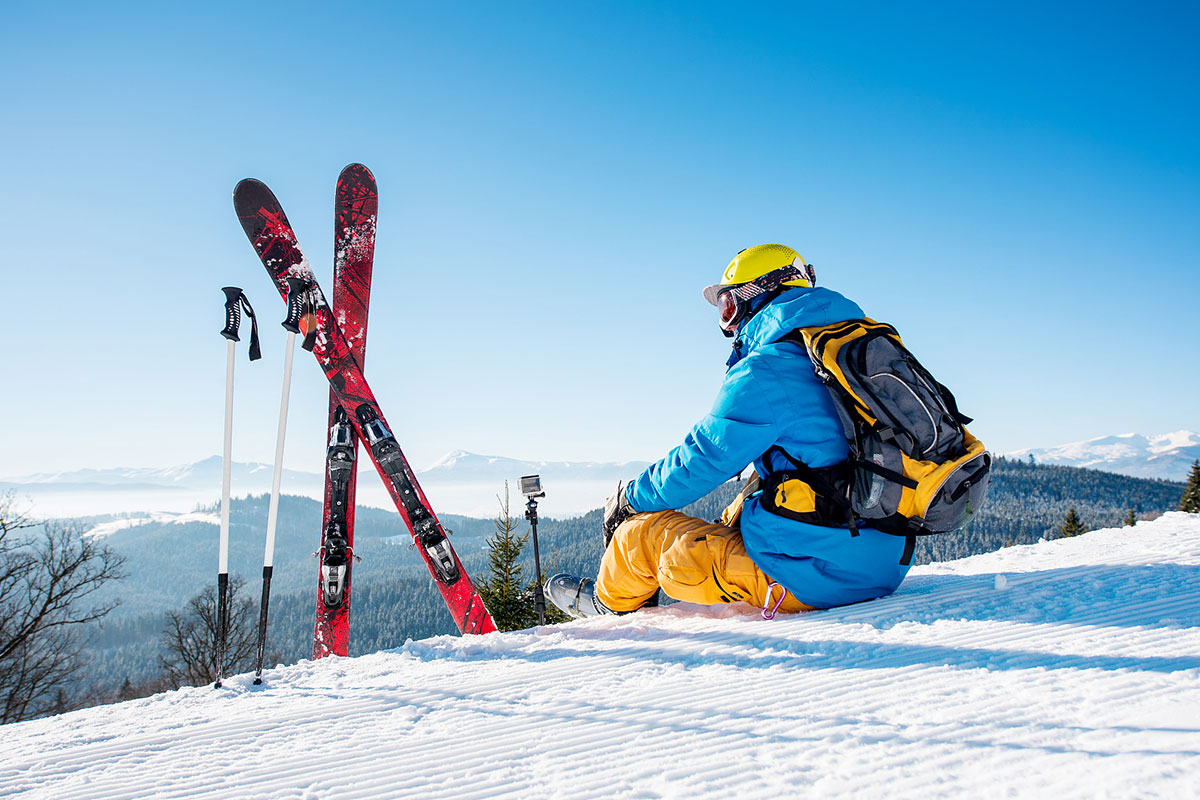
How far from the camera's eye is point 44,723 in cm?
246

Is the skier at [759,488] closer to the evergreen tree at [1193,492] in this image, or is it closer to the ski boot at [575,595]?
the ski boot at [575,595]

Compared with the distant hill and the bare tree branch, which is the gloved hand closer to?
the bare tree branch

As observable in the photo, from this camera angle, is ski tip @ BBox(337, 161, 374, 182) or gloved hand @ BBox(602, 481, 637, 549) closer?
gloved hand @ BBox(602, 481, 637, 549)

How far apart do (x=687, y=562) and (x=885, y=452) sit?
1048mm

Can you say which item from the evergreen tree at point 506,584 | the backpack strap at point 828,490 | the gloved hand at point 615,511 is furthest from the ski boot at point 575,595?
the evergreen tree at point 506,584

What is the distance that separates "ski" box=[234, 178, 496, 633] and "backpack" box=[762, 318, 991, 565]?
4230 mm

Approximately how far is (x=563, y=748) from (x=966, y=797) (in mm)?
966

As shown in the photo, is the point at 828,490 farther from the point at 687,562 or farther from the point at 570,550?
the point at 570,550

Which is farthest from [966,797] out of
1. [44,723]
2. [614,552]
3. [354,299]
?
[354,299]

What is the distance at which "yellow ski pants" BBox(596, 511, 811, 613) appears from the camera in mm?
2875

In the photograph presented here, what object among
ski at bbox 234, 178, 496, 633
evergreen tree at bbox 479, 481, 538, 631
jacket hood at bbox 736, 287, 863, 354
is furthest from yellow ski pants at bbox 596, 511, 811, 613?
evergreen tree at bbox 479, 481, 538, 631

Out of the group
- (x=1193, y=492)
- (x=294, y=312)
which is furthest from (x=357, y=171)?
(x=1193, y=492)

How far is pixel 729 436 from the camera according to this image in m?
2.56

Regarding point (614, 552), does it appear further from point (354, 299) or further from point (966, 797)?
point (354, 299)
